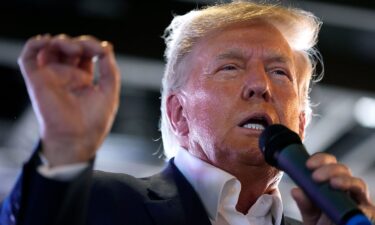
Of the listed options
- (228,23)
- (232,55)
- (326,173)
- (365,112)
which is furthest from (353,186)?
(365,112)

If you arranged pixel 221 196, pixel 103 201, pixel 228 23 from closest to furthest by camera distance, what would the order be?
pixel 103 201, pixel 221 196, pixel 228 23

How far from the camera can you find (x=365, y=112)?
4332mm

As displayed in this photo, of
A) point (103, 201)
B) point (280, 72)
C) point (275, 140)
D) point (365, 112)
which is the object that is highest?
point (275, 140)

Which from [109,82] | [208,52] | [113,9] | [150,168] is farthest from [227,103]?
[150,168]

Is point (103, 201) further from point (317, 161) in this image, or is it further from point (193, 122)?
point (317, 161)

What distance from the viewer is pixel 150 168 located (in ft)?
15.9

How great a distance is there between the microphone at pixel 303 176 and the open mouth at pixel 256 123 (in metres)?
0.33

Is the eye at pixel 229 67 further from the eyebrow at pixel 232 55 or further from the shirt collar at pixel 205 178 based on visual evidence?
the shirt collar at pixel 205 178

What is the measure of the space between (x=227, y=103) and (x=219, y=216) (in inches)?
10.5

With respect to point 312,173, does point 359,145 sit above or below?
below

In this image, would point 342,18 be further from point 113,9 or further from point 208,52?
point 208,52

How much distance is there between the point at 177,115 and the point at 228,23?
10.8 inches

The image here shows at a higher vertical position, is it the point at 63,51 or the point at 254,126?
the point at 63,51

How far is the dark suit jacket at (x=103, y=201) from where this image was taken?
124 cm
